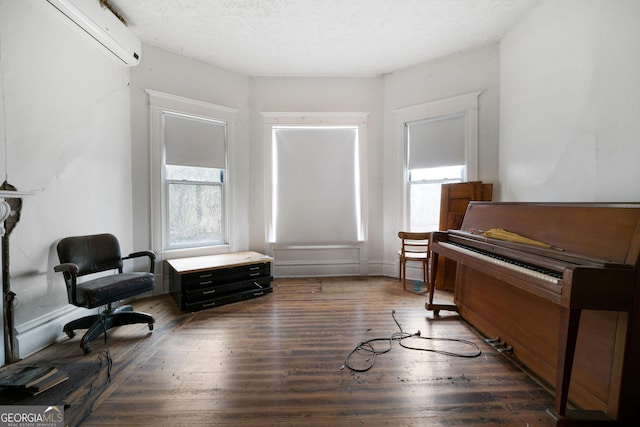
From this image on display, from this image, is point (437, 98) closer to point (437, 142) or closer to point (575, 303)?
point (437, 142)

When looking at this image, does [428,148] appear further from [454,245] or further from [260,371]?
[260,371]

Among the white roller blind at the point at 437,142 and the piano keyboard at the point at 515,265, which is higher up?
the white roller blind at the point at 437,142

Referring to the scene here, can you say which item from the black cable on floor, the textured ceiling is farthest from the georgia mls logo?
the textured ceiling

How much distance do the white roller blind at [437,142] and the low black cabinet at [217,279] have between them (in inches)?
105

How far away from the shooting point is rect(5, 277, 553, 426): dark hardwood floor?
145 cm

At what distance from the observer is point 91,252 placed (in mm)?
2445

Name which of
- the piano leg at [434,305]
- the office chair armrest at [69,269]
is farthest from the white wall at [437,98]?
the office chair armrest at [69,269]

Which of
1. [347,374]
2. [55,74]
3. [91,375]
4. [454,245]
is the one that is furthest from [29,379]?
[454,245]

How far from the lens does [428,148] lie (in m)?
3.77

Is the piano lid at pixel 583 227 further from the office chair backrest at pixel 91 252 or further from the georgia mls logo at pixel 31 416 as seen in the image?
the office chair backrest at pixel 91 252

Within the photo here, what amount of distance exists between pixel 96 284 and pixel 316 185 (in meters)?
2.89

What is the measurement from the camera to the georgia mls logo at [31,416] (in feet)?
4.61

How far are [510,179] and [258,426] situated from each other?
3.51 metres

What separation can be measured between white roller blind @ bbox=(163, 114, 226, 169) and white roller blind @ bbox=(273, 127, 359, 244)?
86 centimetres
